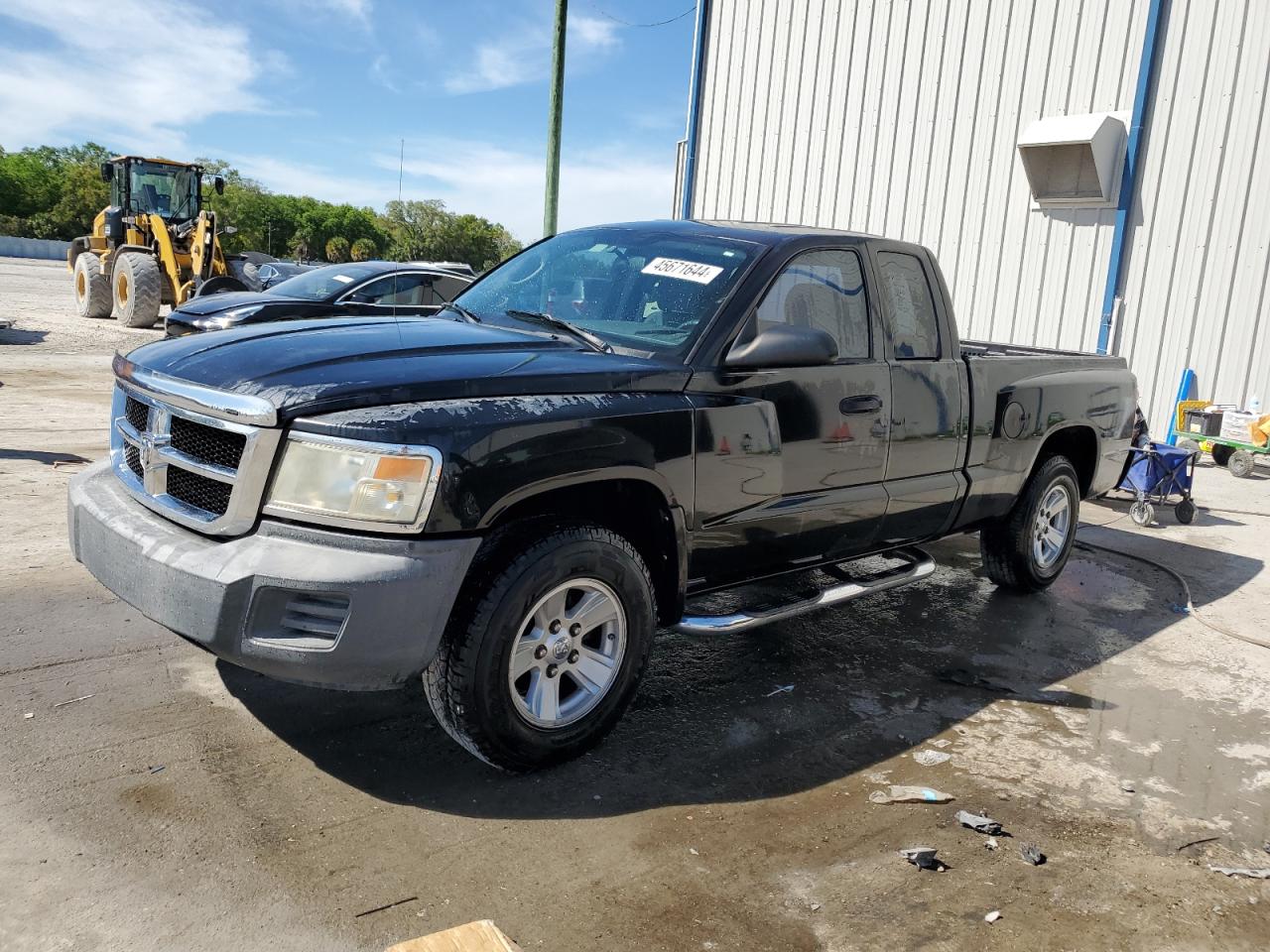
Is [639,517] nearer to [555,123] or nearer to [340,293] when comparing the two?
[340,293]

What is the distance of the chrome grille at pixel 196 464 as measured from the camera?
9.66 feet

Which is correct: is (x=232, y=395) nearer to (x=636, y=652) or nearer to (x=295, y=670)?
(x=295, y=670)

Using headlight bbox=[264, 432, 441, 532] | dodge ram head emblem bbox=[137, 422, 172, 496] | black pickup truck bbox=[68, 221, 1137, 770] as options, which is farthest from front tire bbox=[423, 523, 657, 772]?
dodge ram head emblem bbox=[137, 422, 172, 496]

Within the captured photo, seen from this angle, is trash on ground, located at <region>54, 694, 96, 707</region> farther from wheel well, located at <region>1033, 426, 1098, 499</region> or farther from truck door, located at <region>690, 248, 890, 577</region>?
wheel well, located at <region>1033, 426, 1098, 499</region>

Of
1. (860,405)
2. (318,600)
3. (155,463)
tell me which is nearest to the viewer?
(318,600)

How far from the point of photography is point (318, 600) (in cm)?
287

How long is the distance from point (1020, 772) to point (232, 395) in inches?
119

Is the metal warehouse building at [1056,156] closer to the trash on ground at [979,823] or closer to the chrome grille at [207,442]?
the trash on ground at [979,823]

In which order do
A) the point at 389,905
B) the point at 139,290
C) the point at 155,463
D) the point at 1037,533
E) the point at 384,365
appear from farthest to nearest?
the point at 139,290, the point at 1037,533, the point at 155,463, the point at 384,365, the point at 389,905

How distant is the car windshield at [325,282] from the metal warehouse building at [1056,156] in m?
6.97

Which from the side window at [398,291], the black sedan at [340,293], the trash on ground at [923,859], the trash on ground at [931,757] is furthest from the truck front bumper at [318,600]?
the side window at [398,291]

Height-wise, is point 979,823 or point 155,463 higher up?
point 155,463

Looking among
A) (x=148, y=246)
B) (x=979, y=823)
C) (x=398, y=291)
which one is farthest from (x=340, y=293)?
(x=148, y=246)

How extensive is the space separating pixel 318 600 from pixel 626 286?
6.45 feet
